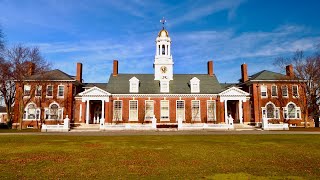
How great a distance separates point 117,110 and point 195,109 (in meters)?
12.7

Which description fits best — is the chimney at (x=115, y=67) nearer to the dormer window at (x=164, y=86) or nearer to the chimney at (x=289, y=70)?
the dormer window at (x=164, y=86)

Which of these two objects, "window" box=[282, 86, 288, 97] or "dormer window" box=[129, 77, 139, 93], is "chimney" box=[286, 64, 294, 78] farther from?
"dormer window" box=[129, 77, 139, 93]

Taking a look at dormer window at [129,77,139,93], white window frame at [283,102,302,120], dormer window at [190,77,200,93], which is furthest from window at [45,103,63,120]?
white window frame at [283,102,302,120]

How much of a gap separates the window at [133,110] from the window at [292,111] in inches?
955

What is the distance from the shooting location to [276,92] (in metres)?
43.9

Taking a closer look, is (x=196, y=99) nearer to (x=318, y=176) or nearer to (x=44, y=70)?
(x=44, y=70)

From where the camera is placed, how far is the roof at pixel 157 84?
44125mm

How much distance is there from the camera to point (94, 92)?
4212 centimetres

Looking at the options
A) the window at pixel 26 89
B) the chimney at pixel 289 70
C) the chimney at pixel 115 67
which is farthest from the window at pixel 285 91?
the window at pixel 26 89

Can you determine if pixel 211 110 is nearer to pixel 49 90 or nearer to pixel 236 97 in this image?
pixel 236 97

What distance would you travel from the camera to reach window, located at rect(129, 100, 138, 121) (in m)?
43.0

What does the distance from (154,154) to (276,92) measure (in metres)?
37.0

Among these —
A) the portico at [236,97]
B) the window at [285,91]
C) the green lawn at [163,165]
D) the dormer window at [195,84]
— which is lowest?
the green lawn at [163,165]

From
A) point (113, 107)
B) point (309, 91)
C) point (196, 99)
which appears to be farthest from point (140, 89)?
point (309, 91)
